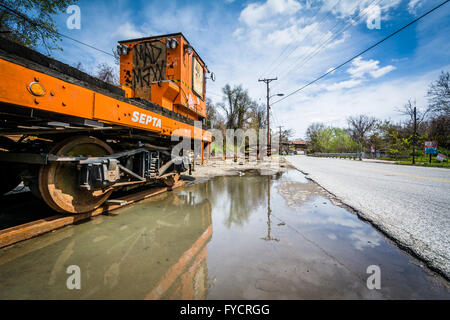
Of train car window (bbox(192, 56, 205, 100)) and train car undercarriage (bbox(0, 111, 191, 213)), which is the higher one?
train car window (bbox(192, 56, 205, 100))

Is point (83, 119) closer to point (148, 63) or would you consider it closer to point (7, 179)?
point (7, 179)

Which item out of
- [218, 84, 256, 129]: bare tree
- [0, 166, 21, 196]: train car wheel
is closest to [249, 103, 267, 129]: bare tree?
[218, 84, 256, 129]: bare tree

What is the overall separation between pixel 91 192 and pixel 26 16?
8922 mm

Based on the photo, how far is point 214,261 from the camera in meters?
1.79

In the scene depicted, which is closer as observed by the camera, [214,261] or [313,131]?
[214,261]

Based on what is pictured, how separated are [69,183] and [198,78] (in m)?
4.79

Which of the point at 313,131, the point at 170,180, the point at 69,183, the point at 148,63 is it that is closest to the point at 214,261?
the point at 69,183

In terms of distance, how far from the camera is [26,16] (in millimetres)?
6848

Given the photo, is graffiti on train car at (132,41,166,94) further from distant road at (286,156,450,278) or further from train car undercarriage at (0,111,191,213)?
distant road at (286,156,450,278)

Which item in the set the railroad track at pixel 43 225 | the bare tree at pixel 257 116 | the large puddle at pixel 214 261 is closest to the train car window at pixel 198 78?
the railroad track at pixel 43 225

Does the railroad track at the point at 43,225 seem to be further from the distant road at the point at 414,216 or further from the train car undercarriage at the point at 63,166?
the distant road at the point at 414,216

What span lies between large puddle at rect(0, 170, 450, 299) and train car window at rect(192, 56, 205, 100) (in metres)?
4.28

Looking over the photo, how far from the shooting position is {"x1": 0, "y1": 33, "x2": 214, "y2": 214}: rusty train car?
1.67m
